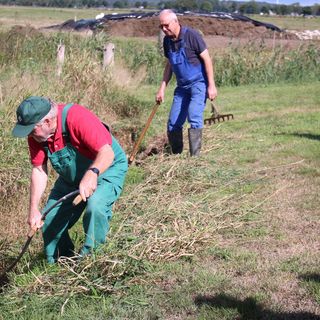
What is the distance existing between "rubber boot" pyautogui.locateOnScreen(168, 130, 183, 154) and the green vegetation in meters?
0.17

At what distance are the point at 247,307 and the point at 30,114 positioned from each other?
1789 millimetres

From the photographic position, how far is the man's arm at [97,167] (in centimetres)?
396

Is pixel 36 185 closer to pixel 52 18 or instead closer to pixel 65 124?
pixel 65 124

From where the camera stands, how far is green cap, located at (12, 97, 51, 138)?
12.8 ft

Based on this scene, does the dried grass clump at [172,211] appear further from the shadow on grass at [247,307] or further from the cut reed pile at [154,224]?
the shadow on grass at [247,307]

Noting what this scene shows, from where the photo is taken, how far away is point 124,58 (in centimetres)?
1667

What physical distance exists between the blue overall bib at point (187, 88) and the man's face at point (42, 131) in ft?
11.3

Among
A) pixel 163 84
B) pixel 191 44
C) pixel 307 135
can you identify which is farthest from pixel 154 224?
pixel 307 135

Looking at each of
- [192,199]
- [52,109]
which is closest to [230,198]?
[192,199]

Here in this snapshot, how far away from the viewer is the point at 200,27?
110 ft

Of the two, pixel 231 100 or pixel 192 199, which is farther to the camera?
pixel 231 100

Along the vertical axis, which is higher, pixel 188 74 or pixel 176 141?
pixel 188 74

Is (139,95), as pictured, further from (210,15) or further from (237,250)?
(210,15)

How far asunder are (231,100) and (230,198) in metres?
7.01
